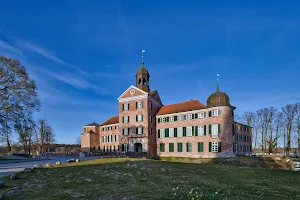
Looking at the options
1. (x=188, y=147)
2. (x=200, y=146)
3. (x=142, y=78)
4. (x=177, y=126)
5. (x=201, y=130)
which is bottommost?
(x=188, y=147)

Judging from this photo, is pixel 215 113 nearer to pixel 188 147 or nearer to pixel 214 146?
pixel 214 146

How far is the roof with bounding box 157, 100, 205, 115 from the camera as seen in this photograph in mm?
34600

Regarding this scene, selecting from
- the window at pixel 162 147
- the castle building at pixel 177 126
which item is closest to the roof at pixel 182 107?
the castle building at pixel 177 126

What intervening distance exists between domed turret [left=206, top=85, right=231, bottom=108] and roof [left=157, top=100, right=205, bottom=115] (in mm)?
1811

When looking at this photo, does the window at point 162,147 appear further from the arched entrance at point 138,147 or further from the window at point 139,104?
the window at point 139,104

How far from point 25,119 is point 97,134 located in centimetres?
3441

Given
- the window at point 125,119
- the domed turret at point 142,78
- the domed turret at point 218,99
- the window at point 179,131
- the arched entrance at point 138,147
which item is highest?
the domed turret at point 142,78

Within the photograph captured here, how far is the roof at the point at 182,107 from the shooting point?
3460cm

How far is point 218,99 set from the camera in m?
31.6

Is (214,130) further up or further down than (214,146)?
further up

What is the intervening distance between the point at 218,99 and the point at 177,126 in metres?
8.33

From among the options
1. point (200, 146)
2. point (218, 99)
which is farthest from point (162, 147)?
point (218, 99)

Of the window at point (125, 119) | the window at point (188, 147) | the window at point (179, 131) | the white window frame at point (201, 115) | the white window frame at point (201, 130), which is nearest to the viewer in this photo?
the white window frame at point (201, 130)

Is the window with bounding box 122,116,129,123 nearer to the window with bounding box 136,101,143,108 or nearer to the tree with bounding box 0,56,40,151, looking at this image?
the window with bounding box 136,101,143,108
